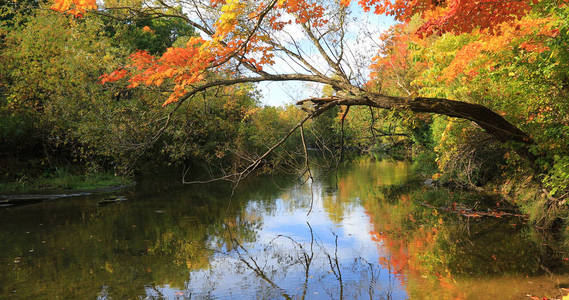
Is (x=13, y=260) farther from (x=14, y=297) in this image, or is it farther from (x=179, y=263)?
(x=179, y=263)

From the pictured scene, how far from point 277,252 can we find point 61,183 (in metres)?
13.9

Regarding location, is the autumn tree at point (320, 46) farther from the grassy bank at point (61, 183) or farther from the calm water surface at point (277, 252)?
the grassy bank at point (61, 183)

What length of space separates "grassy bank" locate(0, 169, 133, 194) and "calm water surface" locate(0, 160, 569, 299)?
307 centimetres

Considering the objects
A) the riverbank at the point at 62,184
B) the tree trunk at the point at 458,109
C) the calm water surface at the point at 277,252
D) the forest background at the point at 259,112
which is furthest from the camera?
the riverbank at the point at 62,184

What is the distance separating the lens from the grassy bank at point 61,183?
1809cm

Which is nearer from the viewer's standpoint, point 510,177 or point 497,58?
point 497,58

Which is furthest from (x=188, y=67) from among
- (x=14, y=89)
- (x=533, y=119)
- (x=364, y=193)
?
(x=14, y=89)

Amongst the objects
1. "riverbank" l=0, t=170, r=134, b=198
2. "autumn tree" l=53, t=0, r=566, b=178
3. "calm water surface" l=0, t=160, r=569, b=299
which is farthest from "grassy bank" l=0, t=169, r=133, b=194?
"autumn tree" l=53, t=0, r=566, b=178

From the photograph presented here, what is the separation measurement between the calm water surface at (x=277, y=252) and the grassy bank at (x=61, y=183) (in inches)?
121

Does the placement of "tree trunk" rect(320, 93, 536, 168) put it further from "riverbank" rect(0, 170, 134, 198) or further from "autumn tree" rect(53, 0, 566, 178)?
"riverbank" rect(0, 170, 134, 198)

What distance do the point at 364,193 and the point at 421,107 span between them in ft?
33.3

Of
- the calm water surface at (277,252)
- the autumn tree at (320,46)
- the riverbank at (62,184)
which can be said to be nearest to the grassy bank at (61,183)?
the riverbank at (62,184)

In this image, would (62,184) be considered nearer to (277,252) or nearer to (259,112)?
(277,252)

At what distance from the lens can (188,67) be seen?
9227mm
